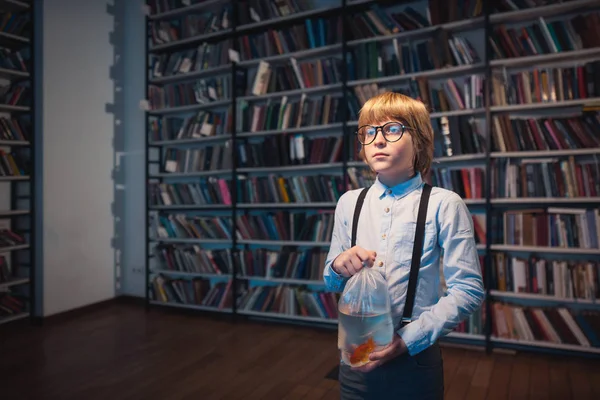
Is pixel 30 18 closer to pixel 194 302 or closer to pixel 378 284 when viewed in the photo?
pixel 194 302

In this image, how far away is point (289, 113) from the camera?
3.71 m

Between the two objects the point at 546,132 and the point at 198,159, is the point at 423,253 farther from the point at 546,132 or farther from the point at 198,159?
the point at 198,159

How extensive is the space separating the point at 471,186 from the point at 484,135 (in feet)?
1.43

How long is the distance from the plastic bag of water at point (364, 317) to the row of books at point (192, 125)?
10.3 feet

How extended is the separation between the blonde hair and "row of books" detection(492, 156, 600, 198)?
2.23m

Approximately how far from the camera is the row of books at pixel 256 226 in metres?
3.57

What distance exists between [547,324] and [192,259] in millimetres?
3028

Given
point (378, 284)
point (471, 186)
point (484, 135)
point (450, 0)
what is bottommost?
point (378, 284)

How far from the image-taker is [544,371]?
8.98ft

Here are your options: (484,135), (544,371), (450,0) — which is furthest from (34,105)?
(544,371)

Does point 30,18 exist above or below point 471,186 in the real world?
above

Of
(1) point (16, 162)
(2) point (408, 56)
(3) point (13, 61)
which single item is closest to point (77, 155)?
(1) point (16, 162)

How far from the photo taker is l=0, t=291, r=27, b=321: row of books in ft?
11.8

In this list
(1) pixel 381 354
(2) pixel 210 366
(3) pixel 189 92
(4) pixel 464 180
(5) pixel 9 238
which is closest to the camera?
(1) pixel 381 354
